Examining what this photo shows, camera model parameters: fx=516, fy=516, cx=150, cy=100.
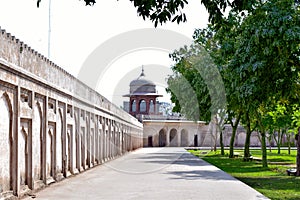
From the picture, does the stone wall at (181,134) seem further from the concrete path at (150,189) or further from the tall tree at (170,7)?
the tall tree at (170,7)

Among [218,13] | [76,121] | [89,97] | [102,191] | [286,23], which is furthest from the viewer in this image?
[89,97]

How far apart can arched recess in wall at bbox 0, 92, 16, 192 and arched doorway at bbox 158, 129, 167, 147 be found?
2372 inches

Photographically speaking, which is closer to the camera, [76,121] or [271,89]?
[271,89]

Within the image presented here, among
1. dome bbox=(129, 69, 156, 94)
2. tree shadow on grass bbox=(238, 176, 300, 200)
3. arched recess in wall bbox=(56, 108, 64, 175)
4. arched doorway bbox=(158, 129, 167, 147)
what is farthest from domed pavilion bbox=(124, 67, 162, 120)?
arched recess in wall bbox=(56, 108, 64, 175)

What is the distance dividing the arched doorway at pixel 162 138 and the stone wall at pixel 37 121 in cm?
4939

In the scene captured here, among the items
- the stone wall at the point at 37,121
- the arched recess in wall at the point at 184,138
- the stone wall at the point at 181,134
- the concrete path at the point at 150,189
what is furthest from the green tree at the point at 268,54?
the arched recess in wall at the point at 184,138

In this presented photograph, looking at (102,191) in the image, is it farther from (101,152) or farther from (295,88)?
(101,152)

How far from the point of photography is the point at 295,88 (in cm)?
1638

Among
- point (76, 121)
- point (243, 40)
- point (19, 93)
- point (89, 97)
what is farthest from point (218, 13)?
point (89, 97)

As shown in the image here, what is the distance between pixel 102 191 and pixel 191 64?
62.9 ft

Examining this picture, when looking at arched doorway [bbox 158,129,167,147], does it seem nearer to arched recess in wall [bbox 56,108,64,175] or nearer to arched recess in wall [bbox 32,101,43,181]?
arched recess in wall [bbox 56,108,64,175]

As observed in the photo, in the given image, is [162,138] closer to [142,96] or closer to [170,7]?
[142,96]

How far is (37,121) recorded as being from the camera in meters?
13.4

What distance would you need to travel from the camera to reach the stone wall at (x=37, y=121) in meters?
10.8
